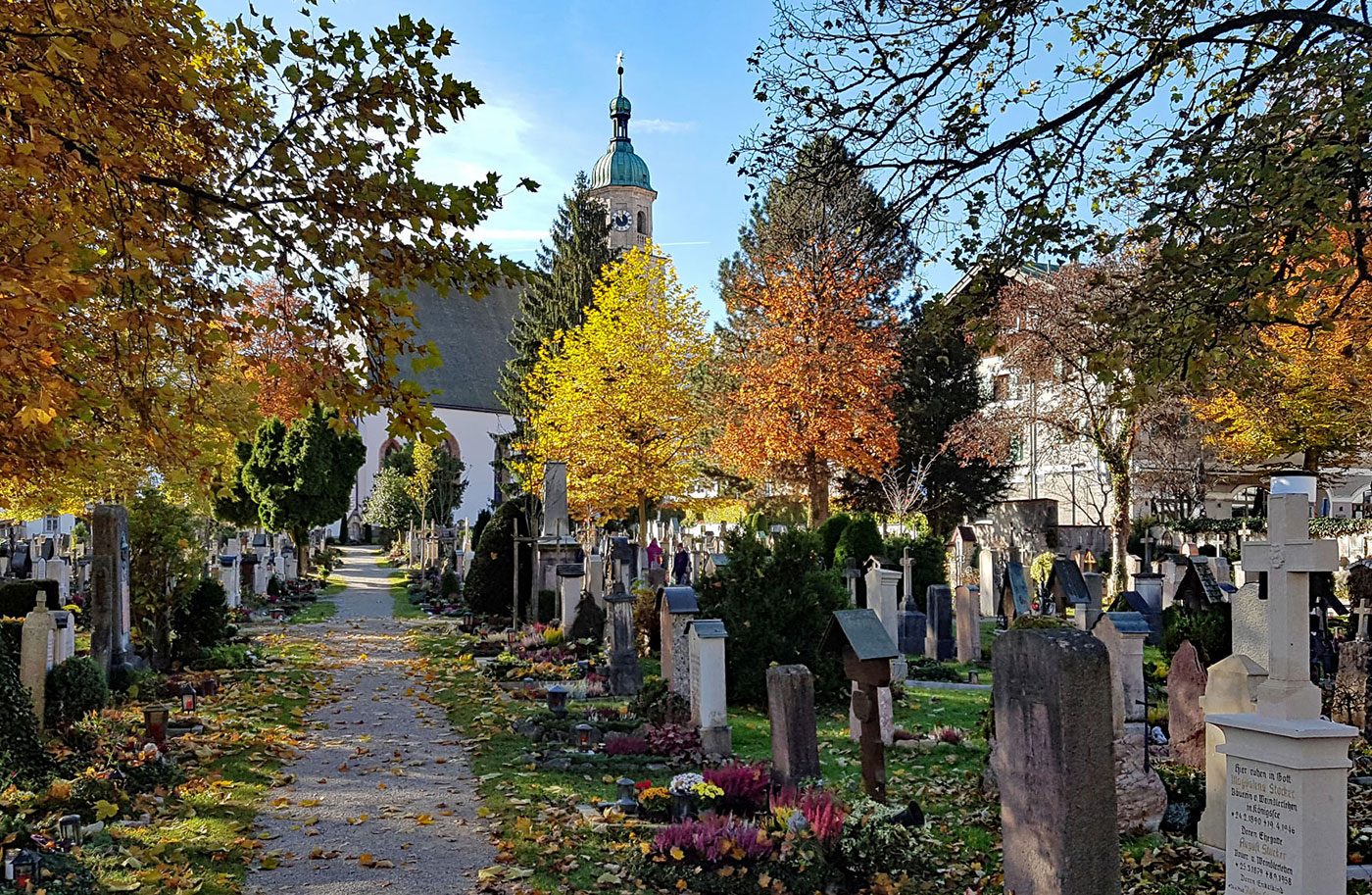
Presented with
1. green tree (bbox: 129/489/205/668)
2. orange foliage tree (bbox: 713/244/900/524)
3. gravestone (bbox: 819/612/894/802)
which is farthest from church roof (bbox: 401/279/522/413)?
gravestone (bbox: 819/612/894/802)

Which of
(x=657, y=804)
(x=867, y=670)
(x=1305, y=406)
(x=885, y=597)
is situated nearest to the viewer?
(x=657, y=804)

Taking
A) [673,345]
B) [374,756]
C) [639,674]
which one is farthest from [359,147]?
[673,345]

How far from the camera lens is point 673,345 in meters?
30.5

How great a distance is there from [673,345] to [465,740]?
71.1 feet

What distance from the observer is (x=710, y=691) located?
29.8 feet

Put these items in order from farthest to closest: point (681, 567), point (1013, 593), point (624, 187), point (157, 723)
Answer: point (624, 187) → point (681, 567) → point (1013, 593) → point (157, 723)

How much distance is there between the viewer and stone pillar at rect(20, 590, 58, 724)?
9.33 meters

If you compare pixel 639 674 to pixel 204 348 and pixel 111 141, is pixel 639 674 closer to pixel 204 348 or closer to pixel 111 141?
pixel 204 348

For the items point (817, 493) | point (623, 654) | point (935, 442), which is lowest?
point (623, 654)

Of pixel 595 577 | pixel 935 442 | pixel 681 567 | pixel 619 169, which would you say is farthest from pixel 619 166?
pixel 595 577

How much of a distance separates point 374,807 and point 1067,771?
16.7 ft

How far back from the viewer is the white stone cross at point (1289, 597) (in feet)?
15.9

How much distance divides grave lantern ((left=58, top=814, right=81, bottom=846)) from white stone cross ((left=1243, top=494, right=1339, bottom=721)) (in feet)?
21.3

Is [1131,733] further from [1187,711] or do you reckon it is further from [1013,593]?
[1013,593]
